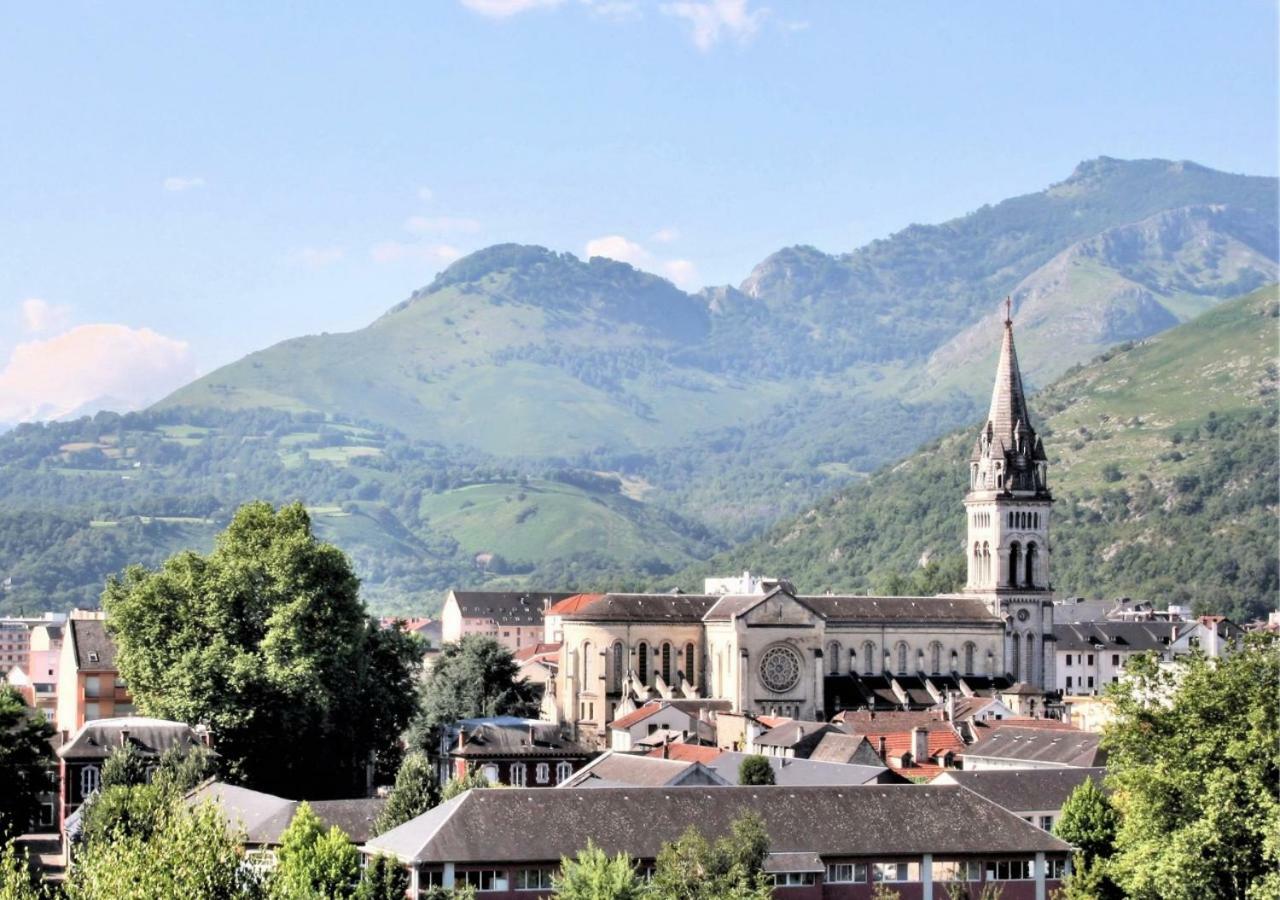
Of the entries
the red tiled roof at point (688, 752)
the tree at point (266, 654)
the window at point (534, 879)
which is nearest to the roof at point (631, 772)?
the red tiled roof at point (688, 752)

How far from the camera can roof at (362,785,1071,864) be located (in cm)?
7338

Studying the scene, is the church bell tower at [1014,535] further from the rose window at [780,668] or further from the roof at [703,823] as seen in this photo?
the roof at [703,823]

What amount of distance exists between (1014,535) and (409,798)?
78.7 meters

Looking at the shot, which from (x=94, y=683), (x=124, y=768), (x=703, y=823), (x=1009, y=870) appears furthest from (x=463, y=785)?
(x=94, y=683)

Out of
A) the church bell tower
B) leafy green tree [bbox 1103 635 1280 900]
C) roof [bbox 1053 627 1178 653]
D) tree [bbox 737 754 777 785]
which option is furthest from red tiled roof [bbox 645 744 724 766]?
roof [bbox 1053 627 1178 653]

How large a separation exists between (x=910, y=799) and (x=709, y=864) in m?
11.5

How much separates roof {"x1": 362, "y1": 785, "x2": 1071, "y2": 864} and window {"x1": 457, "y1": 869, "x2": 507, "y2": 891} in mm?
435

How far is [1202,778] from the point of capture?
225 ft

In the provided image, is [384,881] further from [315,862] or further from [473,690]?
[473,690]

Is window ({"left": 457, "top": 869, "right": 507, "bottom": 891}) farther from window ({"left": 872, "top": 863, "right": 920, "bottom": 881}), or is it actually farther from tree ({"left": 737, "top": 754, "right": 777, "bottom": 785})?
tree ({"left": 737, "top": 754, "right": 777, "bottom": 785})

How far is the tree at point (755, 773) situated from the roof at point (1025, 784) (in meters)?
7.11

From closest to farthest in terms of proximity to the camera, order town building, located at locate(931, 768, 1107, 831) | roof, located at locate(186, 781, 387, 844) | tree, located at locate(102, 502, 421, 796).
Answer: roof, located at locate(186, 781, 387, 844), town building, located at locate(931, 768, 1107, 831), tree, located at locate(102, 502, 421, 796)

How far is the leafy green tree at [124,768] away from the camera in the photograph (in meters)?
96.1

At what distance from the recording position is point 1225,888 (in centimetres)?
6769
